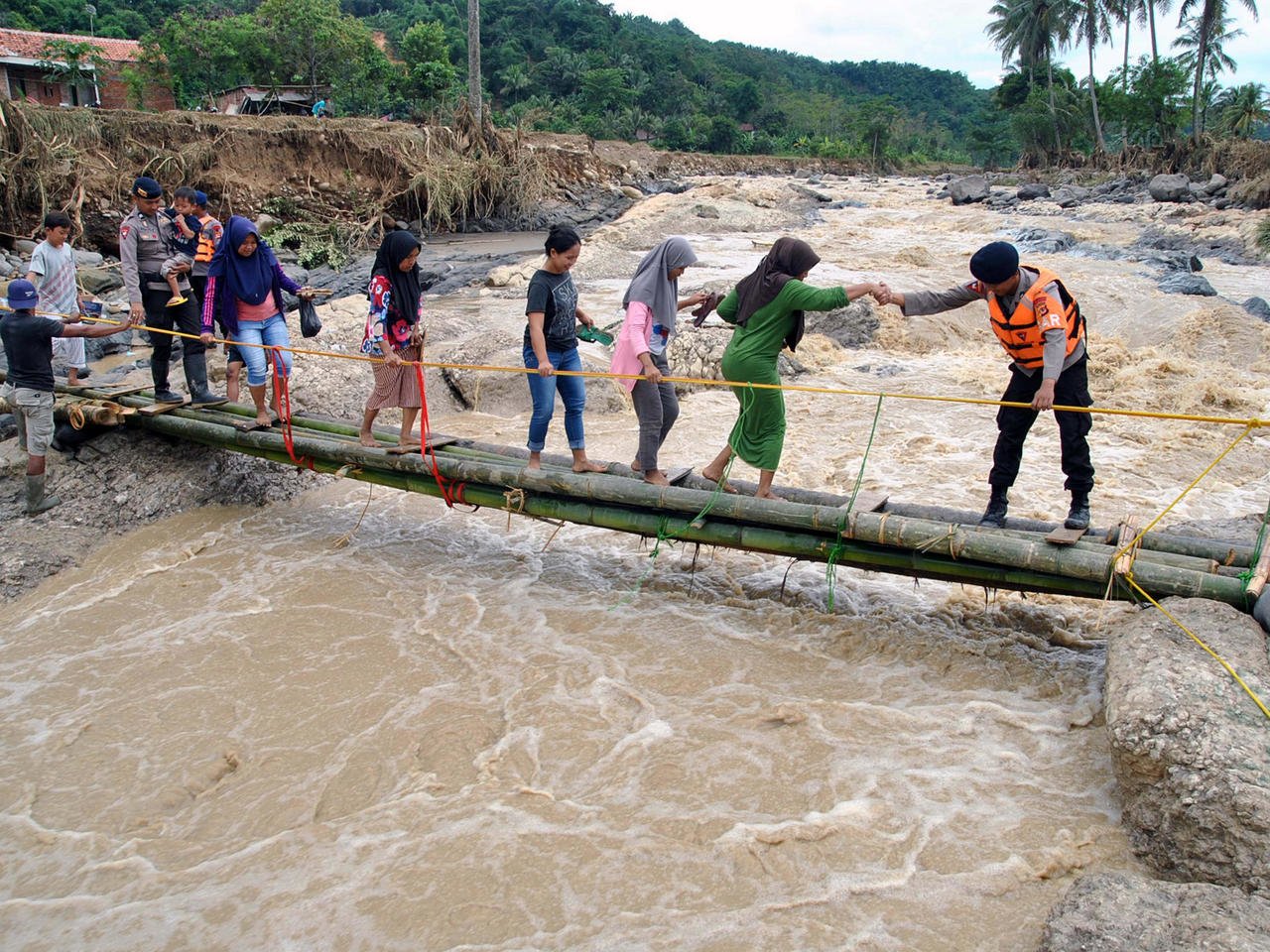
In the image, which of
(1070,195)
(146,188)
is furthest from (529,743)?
(1070,195)

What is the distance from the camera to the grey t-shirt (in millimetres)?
4672

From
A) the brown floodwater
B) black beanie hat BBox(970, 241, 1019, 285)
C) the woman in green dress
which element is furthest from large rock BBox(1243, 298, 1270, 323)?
the woman in green dress

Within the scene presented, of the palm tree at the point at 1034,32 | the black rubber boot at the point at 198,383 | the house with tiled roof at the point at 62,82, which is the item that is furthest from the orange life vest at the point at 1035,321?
the palm tree at the point at 1034,32

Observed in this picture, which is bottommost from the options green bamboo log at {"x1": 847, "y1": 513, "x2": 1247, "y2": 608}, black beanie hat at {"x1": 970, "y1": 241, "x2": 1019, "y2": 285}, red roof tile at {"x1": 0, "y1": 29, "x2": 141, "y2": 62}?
green bamboo log at {"x1": 847, "y1": 513, "x2": 1247, "y2": 608}

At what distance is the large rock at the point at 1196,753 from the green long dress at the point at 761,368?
1882 mm

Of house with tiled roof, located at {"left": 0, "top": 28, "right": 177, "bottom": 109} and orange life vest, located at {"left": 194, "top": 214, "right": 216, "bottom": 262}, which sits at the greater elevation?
house with tiled roof, located at {"left": 0, "top": 28, "right": 177, "bottom": 109}

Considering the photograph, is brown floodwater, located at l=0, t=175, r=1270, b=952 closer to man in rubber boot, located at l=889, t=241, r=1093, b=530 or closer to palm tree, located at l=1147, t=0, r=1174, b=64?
man in rubber boot, located at l=889, t=241, r=1093, b=530

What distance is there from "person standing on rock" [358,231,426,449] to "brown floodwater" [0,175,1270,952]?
106 cm

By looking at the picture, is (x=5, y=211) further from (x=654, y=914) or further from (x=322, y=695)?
(x=654, y=914)

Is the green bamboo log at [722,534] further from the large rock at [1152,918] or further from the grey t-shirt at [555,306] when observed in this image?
the large rock at [1152,918]

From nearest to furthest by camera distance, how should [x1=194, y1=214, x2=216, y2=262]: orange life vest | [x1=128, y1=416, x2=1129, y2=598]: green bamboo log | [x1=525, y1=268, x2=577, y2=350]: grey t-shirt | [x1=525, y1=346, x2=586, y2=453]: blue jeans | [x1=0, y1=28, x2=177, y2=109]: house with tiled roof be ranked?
[x1=128, y1=416, x2=1129, y2=598]: green bamboo log < [x1=525, y1=268, x2=577, y2=350]: grey t-shirt < [x1=525, y1=346, x2=586, y2=453]: blue jeans < [x1=194, y1=214, x2=216, y2=262]: orange life vest < [x1=0, y1=28, x2=177, y2=109]: house with tiled roof

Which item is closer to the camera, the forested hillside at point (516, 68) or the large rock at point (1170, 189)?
the large rock at point (1170, 189)

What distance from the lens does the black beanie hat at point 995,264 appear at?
3.83 m

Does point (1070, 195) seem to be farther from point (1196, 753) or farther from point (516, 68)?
point (516, 68)
